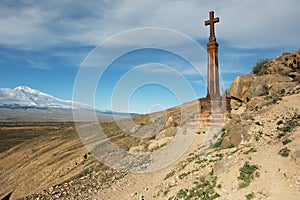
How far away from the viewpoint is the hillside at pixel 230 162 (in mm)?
8594

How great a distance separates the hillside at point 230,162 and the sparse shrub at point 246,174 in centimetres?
3

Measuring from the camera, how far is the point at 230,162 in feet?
33.0

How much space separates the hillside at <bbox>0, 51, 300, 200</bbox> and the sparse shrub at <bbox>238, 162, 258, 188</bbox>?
0.03 m

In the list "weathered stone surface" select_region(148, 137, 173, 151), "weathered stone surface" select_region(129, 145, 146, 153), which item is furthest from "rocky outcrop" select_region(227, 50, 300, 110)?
"weathered stone surface" select_region(129, 145, 146, 153)

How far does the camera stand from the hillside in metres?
8.59

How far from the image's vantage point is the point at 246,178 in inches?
344

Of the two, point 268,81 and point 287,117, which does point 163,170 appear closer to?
point 287,117

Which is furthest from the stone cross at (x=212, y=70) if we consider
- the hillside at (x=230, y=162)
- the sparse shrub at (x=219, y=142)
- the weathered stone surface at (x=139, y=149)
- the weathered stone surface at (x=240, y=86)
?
the weathered stone surface at (x=139, y=149)

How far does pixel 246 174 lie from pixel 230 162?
1.17 metres

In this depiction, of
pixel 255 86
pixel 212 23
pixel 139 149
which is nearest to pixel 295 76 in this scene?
pixel 255 86

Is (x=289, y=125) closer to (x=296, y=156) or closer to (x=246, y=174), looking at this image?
(x=296, y=156)

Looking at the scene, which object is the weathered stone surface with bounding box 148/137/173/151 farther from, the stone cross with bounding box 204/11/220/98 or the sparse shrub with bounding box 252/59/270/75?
the sparse shrub with bounding box 252/59/270/75

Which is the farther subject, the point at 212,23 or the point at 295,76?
the point at 212,23

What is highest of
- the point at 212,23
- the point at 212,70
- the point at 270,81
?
the point at 212,23
